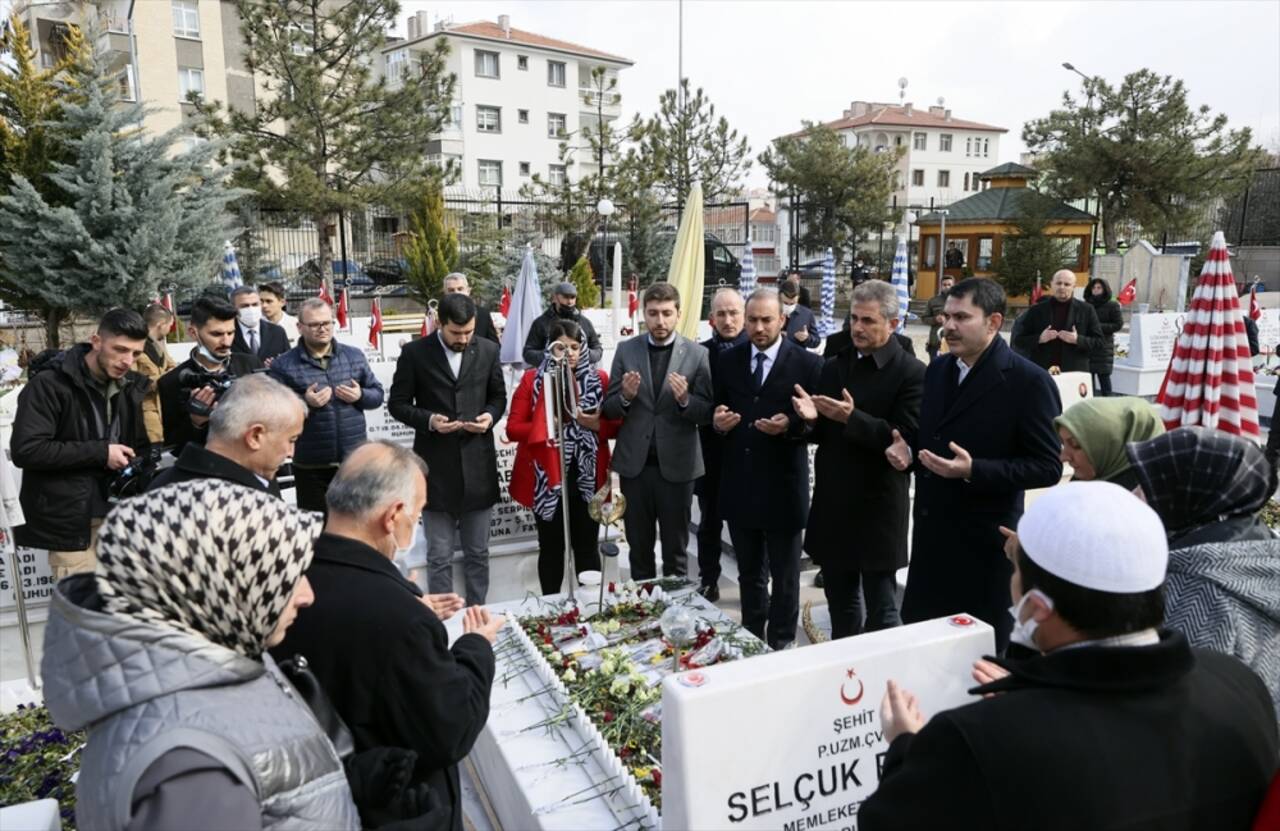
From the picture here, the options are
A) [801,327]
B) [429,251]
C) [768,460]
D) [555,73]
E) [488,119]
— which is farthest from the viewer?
[555,73]

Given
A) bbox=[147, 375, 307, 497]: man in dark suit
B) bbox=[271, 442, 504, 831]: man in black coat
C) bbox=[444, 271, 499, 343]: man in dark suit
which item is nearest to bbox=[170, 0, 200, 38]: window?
bbox=[444, 271, 499, 343]: man in dark suit

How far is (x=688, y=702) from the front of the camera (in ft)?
7.11

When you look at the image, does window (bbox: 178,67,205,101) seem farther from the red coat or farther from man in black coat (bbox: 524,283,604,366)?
the red coat

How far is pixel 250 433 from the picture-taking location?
283 centimetres

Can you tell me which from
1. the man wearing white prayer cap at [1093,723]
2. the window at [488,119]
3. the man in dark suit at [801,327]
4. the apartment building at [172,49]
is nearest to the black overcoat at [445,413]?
the man wearing white prayer cap at [1093,723]

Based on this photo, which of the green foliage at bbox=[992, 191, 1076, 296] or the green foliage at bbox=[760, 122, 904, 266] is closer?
the green foliage at bbox=[992, 191, 1076, 296]

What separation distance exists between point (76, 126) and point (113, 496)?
1229cm

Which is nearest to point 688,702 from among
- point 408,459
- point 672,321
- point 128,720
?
point 408,459

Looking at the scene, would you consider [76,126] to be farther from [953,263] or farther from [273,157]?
[953,263]

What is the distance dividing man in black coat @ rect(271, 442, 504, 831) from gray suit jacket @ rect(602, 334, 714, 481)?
275cm

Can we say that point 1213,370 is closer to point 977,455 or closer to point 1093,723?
point 977,455

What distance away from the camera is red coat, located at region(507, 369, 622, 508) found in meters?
5.05

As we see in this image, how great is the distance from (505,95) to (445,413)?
160ft

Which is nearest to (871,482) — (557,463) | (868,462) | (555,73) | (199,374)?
(868,462)
